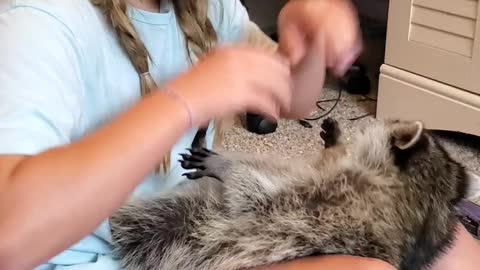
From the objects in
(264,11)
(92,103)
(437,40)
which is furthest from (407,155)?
(264,11)

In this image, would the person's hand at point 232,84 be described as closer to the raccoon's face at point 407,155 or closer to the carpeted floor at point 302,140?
the raccoon's face at point 407,155

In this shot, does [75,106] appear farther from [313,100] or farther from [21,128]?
[313,100]

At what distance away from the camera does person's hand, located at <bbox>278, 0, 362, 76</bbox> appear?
810 millimetres

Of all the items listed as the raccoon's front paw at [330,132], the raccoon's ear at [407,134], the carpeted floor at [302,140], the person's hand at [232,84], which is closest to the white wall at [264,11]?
the carpeted floor at [302,140]

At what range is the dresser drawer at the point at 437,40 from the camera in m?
1.50

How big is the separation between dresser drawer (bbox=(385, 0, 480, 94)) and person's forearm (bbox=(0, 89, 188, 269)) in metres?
1.03

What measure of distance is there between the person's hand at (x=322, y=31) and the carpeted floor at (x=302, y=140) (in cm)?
73

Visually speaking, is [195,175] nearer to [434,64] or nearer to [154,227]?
[154,227]

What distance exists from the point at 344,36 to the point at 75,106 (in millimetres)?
299

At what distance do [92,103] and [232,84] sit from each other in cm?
23

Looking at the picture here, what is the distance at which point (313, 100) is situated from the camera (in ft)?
3.31

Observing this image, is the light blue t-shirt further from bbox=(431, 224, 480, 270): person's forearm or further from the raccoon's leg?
bbox=(431, 224, 480, 270): person's forearm

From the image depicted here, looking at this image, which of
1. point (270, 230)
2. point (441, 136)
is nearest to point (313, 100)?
point (270, 230)

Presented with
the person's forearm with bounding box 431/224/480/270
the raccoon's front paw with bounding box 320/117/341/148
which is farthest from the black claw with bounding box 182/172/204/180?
the person's forearm with bounding box 431/224/480/270
